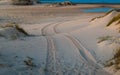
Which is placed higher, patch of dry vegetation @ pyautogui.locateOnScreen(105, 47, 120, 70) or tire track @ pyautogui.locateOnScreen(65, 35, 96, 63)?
patch of dry vegetation @ pyautogui.locateOnScreen(105, 47, 120, 70)

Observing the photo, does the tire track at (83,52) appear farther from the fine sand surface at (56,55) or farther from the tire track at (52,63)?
the tire track at (52,63)

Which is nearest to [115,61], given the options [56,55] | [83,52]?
[83,52]

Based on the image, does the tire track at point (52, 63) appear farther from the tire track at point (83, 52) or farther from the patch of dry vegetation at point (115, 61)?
the patch of dry vegetation at point (115, 61)

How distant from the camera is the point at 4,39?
13.8 metres

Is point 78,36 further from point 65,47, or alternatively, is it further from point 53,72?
Answer: point 53,72

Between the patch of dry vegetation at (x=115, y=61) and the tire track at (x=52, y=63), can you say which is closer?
the tire track at (x=52, y=63)

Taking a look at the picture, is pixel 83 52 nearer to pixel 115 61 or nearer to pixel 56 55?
pixel 56 55

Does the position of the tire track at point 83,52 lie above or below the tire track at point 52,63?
below

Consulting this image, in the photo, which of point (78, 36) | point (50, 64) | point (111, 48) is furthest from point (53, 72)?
point (78, 36)

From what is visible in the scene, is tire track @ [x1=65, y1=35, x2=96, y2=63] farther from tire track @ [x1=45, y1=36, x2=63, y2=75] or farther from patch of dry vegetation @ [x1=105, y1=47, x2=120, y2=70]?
tire track @ [x1=45, y1=36, x2=63, y2=75]

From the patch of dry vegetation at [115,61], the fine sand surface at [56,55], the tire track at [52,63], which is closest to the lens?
the tire track at [52,63]

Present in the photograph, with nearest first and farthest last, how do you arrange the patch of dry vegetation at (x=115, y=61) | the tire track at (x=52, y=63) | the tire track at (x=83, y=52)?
the tire track at (x=52, y=63), the patch of dry vegetation at (x=115, y=61), the tire track at (x=83, y=52)

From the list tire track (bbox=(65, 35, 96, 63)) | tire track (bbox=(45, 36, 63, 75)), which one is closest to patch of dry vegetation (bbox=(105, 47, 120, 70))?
tire track (bbox=(65, 35, 96, 63))

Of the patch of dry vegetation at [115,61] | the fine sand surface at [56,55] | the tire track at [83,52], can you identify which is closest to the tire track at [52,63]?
the fine sand surface at [56,55]
